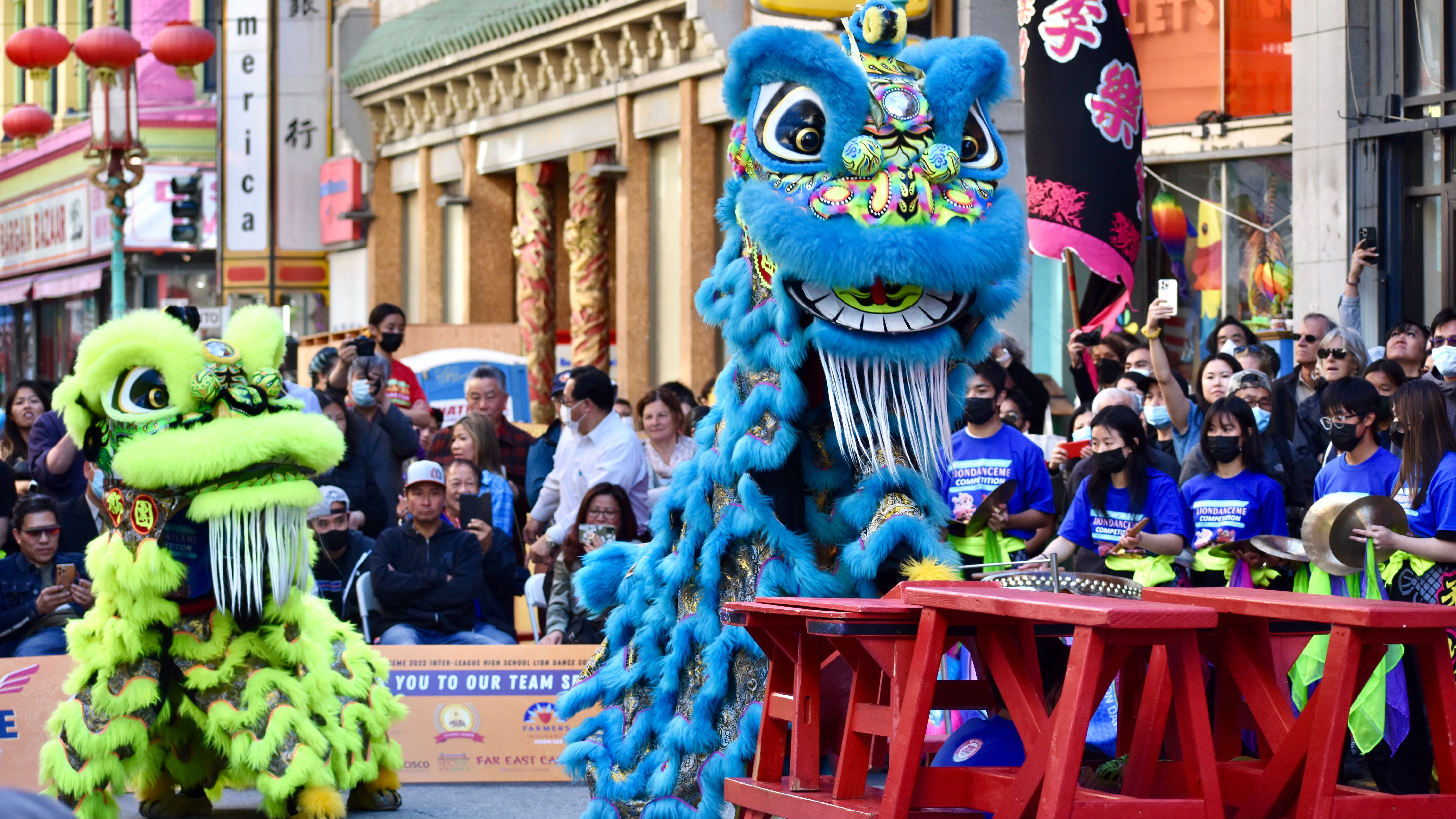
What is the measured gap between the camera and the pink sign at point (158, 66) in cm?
3350

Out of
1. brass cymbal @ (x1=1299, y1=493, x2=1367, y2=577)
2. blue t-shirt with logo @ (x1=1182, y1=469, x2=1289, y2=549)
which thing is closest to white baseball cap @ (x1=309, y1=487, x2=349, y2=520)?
blue t-shirt with logo @ (x1=1182, y1=469, x2=1289, y2=549)

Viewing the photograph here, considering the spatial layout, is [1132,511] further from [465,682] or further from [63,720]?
[63,720]

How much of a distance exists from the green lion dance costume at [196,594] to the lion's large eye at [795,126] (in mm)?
2145

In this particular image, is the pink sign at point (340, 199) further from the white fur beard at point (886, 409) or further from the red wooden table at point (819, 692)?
the red wooden table at point (819, 692)

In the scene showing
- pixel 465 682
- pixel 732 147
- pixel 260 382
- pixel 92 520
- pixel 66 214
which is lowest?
pixel 465 682

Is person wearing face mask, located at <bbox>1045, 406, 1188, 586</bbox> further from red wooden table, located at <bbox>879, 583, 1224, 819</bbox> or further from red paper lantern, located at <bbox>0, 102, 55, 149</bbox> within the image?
red paper lantern, located at <bbox>0, 102, 55, 149</bbox>

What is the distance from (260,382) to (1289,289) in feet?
31.0

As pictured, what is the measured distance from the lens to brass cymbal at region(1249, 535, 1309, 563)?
698 centimetres

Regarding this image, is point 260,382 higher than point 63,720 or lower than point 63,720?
higher

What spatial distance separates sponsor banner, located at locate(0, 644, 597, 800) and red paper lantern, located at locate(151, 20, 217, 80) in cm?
1671

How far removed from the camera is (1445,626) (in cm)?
383

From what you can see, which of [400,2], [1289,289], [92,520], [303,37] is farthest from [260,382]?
[303,37]

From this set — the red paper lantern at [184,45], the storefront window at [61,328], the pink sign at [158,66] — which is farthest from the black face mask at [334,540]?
the storefront window at [61,328]

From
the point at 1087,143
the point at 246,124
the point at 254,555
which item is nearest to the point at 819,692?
the point at 254,555
